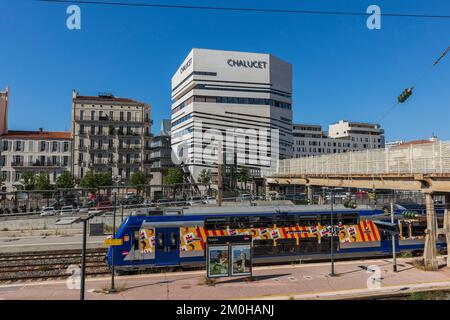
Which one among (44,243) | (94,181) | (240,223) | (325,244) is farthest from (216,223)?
(94,181)

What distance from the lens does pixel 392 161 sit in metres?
25.4

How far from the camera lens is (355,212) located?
22469 millimetres

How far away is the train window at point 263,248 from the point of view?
20.7 meters

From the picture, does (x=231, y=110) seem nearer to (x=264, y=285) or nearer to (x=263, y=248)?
(x=263, y=248)

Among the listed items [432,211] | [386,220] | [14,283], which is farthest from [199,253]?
[432,211]

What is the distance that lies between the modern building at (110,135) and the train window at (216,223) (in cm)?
5255

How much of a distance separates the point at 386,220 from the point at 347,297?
10304 millimetres

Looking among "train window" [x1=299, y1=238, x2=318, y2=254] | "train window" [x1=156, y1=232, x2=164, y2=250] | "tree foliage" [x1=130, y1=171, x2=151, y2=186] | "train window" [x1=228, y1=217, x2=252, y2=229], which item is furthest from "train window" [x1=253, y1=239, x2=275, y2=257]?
"tree foliage" [x1=130, y1=171, x2=151, y2=186]

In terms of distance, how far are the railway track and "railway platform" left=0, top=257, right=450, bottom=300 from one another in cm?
130

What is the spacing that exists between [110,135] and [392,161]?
57.3 m

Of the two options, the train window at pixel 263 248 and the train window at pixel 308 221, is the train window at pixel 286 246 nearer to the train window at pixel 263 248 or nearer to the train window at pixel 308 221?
the train window at pixel 263 248

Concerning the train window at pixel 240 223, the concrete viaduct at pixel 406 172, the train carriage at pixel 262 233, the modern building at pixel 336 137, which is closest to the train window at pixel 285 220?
the train carriage at pixel 262 233
